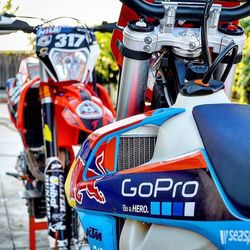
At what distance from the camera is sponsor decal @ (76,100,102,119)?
3.42 m

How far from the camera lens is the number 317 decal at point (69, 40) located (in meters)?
3.63

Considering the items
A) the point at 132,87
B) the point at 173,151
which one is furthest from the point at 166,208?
the point at 132,87

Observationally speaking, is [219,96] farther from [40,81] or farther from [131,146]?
[40,81]

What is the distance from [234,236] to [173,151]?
→ 0.25 metres

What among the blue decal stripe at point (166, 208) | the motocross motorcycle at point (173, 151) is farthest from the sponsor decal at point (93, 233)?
the blue decal stripe at point (166, 208)

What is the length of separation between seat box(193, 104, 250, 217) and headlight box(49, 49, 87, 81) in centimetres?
221

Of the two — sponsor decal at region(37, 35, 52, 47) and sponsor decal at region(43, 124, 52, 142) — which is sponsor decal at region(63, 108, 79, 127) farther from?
sponsor decal at region(37, 35, 52, 47)

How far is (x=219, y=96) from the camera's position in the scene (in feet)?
5.16

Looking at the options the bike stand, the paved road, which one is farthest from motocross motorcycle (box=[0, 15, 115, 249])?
the paved road

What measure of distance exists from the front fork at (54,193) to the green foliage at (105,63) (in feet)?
21.7

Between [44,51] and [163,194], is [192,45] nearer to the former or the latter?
[163,194]

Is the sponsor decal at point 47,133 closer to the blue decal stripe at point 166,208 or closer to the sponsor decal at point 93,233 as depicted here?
the sponsor decal at point 93,233

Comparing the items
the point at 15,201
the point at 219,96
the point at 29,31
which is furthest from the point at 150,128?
the point at 15,201

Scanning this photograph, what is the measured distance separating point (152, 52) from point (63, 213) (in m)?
1.91
